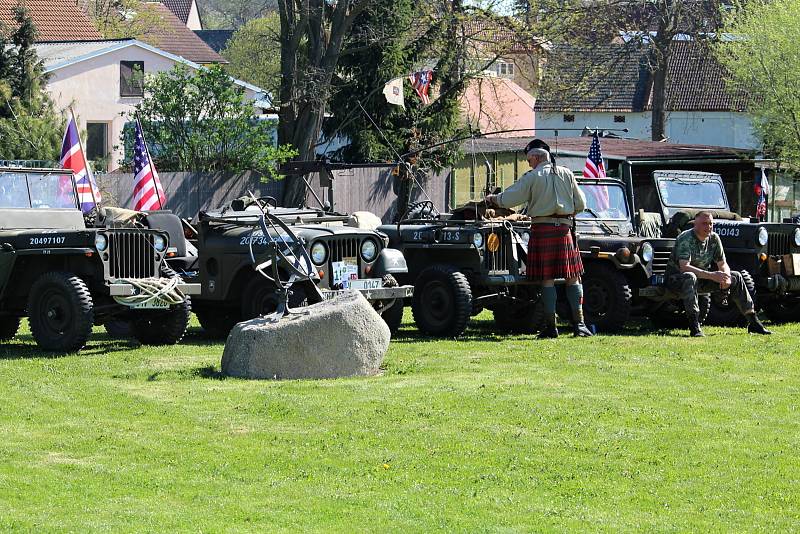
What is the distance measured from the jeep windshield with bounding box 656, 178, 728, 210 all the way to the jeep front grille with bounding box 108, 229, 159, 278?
755cm

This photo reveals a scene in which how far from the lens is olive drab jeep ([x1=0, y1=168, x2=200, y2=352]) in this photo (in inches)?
503

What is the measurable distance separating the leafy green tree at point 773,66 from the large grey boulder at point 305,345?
96.9 ft

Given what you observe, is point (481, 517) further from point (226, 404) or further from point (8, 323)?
point (8, 323)

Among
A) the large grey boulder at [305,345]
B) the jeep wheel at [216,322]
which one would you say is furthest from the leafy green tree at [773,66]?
the large grey boulder at [305,345]

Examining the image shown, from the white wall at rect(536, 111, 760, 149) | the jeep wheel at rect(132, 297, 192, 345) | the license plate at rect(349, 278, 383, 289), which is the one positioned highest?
the white wall at rect(536, 111, 760, 149)

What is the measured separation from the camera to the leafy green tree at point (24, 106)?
23547mm

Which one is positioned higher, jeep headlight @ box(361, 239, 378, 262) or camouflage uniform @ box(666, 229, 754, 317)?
jeep headlight @ box(361, 239, 378, 262)

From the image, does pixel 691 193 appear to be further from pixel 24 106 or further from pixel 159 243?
pixel 24 106

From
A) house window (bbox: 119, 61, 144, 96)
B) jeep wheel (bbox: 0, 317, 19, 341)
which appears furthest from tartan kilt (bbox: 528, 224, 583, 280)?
house window (bbox: 119, 61, 144, 96)

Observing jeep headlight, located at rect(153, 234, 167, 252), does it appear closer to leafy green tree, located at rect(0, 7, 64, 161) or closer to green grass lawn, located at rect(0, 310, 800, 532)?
green grass lawn, located at rect(0, 310, 800, 532)

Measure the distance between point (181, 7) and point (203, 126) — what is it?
256 ft

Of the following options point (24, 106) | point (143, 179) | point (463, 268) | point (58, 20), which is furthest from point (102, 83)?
point (463, 268)

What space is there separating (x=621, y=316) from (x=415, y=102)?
55.7ft

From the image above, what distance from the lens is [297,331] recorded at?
1082cm
